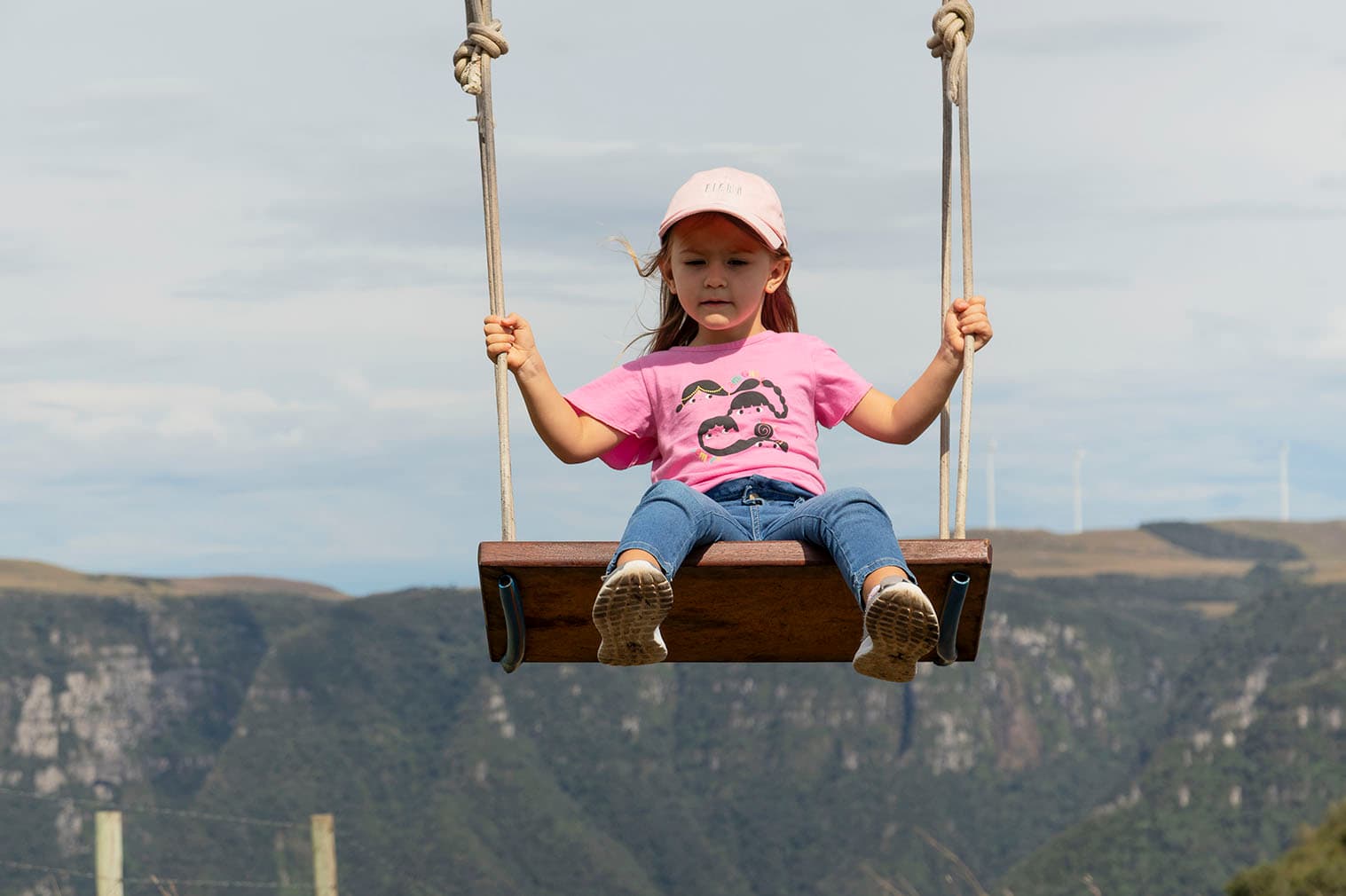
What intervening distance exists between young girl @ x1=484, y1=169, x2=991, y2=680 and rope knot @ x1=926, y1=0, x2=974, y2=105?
0.75 m

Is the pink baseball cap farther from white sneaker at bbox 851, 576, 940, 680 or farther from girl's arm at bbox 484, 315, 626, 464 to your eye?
white sneaker at bbox 851, 576, 940, 680

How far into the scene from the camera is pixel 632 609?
5383 mm

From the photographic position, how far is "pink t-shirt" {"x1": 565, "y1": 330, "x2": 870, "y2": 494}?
630 centimetres

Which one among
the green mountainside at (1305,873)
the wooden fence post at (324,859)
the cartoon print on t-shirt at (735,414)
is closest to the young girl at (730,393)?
the cartoon print on t-shirt at (735,414)

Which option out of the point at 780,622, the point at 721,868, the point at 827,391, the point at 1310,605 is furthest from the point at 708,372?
the point at 1310,605

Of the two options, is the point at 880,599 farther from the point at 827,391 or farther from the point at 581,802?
the point at 581,802

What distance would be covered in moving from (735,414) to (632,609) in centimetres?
118

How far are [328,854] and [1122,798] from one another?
16249cm

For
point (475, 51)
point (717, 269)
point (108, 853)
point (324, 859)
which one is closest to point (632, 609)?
point (717, 269)

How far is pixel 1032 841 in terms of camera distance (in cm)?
19112

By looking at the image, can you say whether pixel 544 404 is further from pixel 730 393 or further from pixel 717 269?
pixel 717 269

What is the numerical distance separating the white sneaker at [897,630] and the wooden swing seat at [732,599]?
31 cm

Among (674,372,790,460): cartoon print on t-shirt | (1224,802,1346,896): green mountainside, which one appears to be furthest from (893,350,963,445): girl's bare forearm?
(1224,802,1346,896): green mountainside

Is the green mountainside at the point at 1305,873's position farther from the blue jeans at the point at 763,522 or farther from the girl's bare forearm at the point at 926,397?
the blue jeans at the point at 763,522
